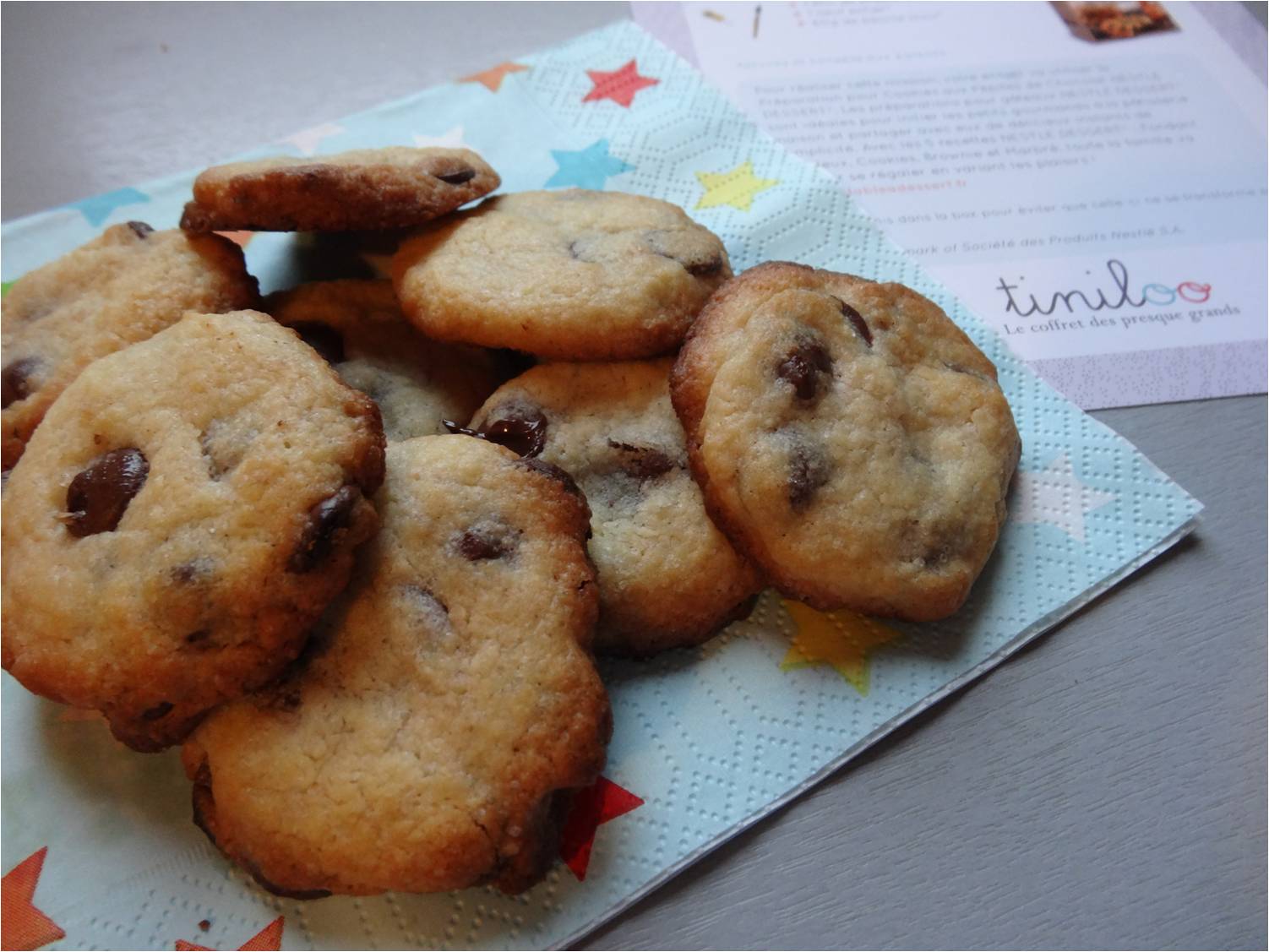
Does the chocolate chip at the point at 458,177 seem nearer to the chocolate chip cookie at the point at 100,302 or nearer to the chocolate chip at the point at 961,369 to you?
the chocolate chip cookie at the point at 100,302

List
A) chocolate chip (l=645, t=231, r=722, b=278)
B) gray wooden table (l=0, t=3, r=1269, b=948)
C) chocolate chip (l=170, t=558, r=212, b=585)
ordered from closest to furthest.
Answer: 1. chocolate chip (l=170, t=558, r=212, b=585)
2. gray wooden table (l=0, t=3, r=1269, b=948)
3. chocolate chip (l=645, t=231, r=722, b=278)

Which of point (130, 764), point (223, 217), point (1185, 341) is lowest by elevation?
point (1185, 341)

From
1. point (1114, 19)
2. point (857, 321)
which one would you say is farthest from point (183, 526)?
point (1114, 19)

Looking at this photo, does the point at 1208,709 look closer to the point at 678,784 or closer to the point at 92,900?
the point at 678,784

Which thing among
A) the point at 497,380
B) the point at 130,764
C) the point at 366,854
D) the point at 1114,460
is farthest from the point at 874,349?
the point at 130,764

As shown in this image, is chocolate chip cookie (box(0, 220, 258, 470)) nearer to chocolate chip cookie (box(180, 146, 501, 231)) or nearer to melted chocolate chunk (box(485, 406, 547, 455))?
chocolate chip cookie (box(180, 146, 501, 231))

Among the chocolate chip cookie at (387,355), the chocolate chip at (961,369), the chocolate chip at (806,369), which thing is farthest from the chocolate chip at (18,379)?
the chocolate chip at (961,369)

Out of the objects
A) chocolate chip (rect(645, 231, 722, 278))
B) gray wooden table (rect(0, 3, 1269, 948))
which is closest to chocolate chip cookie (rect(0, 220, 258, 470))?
chocolate chip (rect(645, 231, 722, 278))
